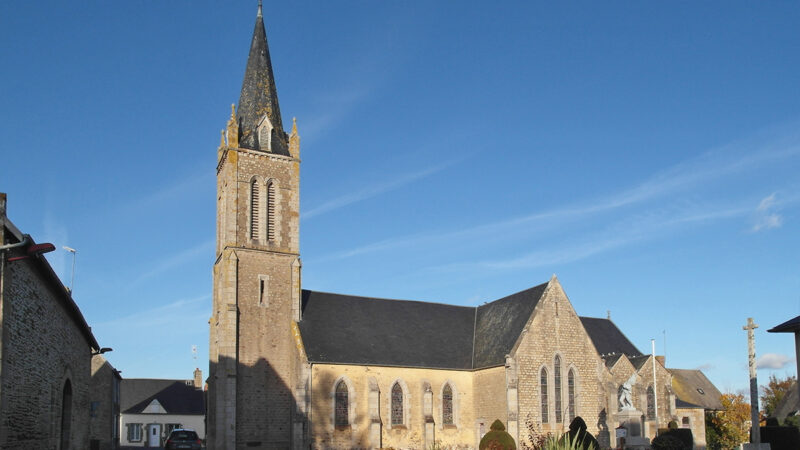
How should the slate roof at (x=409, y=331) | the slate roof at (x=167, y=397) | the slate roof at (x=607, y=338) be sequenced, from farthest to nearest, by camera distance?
the slate roof at (x=167, y=397)
the slate roof at (x=607, y=338)
the slate roof at (x=409, y=331)

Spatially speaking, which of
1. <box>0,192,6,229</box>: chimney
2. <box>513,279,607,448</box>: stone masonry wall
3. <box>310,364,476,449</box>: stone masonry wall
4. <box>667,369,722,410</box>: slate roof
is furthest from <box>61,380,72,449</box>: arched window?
<box>667,369,722,410</box>: slate roof

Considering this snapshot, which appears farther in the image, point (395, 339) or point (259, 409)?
point (395, 339)

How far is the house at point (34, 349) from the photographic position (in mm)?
14133

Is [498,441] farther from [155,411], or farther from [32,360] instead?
[155,411]

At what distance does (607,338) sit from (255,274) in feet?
77.9

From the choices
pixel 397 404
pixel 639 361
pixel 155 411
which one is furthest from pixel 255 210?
pixel 155 411

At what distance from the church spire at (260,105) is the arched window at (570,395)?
789 inches

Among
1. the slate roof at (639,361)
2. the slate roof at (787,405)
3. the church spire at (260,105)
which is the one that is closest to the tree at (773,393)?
the slate roof at (787,405)

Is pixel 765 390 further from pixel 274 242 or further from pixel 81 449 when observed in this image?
pixel 81 449

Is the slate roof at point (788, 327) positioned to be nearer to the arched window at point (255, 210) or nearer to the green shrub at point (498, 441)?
the green shrub at point (498, 441)

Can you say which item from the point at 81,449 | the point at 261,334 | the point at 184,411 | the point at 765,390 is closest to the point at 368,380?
the point at 261,334

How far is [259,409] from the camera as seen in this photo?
36.8m

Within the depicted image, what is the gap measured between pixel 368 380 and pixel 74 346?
56.5 feet

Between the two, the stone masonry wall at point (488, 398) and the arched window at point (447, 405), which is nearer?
the stone masonry wall at point (488, 398)
